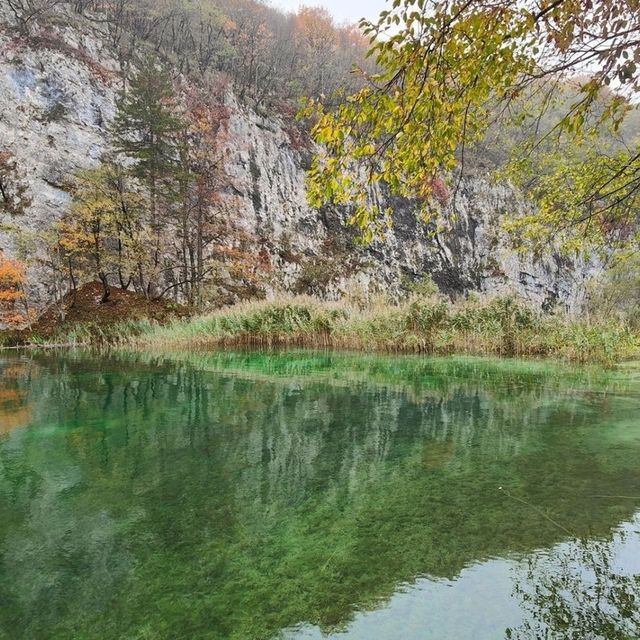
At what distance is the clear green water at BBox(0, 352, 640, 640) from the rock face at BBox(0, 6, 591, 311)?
31.5 feet

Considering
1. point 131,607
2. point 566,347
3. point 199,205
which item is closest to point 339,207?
point 199,205

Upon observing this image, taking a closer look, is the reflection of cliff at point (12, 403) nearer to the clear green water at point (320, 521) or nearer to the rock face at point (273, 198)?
the clear green water at point (320, 521)

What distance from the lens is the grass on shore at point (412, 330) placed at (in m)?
9.19

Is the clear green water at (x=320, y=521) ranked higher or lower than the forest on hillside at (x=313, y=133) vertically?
lower

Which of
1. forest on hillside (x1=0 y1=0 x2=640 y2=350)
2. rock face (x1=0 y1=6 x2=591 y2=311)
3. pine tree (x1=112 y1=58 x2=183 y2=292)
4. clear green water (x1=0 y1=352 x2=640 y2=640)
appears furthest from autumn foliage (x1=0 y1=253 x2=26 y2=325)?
clear green water (x1=0 y1=352 x2=640 y2=640)

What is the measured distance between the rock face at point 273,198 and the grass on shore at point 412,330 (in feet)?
6.20

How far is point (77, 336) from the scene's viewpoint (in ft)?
52.0

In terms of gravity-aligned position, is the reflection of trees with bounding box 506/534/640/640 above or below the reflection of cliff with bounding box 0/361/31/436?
below

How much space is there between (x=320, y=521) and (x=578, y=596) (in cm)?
107

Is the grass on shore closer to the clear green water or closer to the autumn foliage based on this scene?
the autumn foliage

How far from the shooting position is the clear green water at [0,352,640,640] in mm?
1549

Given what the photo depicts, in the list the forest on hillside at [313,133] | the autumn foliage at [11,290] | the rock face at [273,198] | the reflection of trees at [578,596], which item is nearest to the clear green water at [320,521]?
the reflection of trees at [578,596]

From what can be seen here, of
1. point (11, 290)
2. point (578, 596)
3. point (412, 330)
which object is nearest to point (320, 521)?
point (578, 596)

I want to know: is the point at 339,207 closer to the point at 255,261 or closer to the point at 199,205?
the point at 255,261
